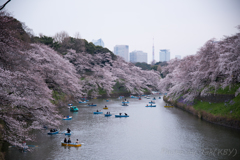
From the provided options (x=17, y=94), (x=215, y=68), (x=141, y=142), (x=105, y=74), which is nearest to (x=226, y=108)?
(x=215, y=68)

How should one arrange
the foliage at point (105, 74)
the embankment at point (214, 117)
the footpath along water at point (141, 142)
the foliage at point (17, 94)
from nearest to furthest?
the foliage at point (17, 94)
the footpath along water at point (141, 142)
the embankment at point (214, 117)
the foliage at point (105, 74)

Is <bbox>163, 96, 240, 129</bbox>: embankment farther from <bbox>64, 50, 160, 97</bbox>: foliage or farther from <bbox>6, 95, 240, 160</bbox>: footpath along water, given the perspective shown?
<bbox>64, 50, 160, 97</bbox>: foliage

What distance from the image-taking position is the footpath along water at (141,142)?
18203mm

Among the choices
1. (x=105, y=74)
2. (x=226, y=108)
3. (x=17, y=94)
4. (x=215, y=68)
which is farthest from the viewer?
(x=105, y=74)

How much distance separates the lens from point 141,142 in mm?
22109

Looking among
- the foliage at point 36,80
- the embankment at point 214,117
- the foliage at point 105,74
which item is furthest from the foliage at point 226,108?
the foliage at point 105,74

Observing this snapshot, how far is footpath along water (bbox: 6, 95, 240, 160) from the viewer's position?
59.7ft

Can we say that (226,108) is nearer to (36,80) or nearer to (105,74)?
(36,80)

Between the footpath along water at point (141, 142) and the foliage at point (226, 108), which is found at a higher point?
the foliage at point (226, 108)

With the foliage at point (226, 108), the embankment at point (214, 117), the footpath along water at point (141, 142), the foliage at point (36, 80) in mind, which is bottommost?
the footpath along water at point (141, 142)

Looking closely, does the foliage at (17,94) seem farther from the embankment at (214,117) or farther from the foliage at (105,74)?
the foliage at (105,74)

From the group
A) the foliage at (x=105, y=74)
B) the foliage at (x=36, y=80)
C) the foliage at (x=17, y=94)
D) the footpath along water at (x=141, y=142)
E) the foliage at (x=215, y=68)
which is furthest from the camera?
the foliage at (x=105, y=74)

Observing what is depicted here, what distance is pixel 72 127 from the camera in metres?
27.5

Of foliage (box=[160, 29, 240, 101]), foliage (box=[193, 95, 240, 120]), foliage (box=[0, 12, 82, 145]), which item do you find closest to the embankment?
foliage (box=[193, 95, 240, 120])
